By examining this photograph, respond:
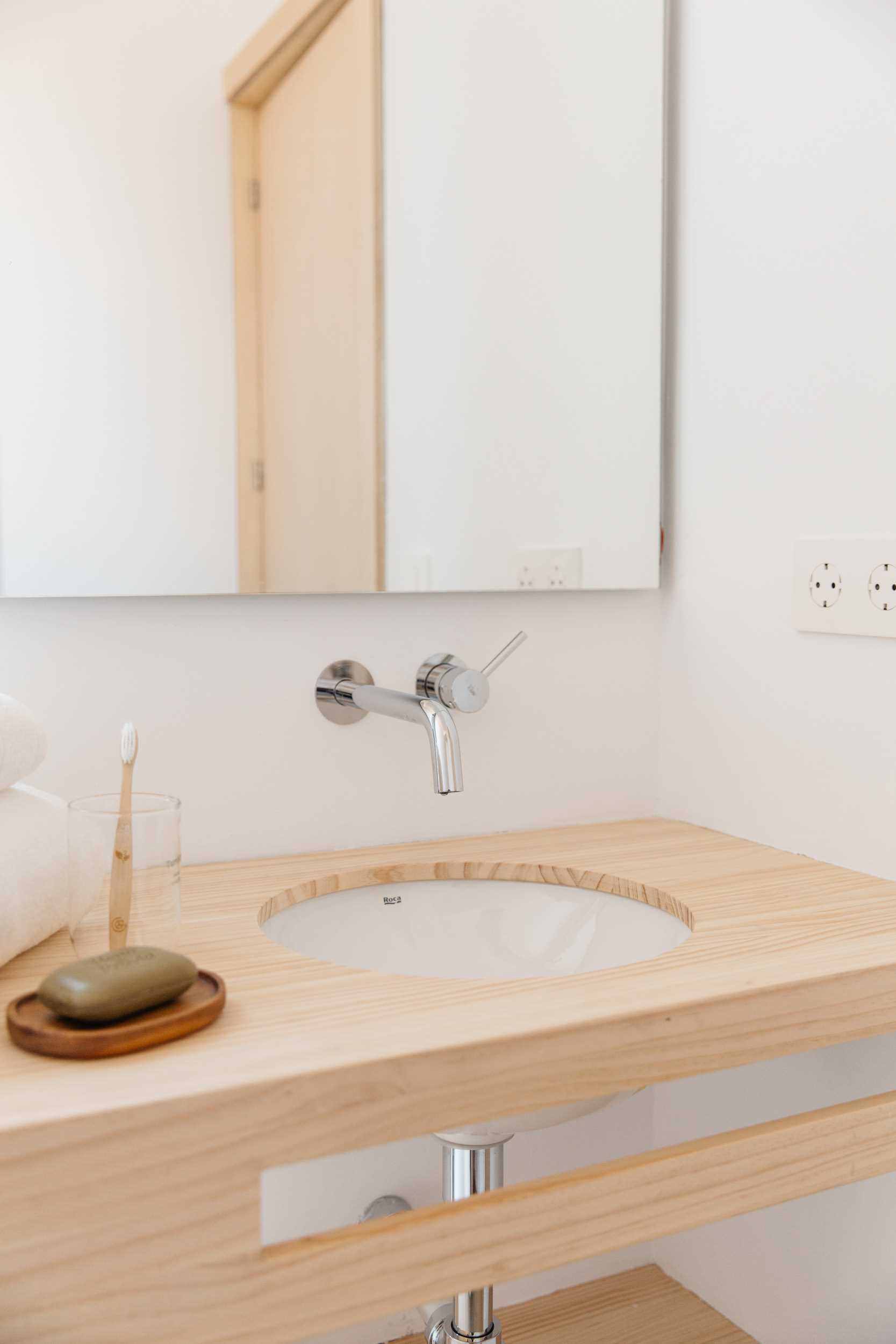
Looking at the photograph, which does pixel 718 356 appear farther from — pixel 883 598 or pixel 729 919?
pixel 729 919

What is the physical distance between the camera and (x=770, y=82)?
1098mm

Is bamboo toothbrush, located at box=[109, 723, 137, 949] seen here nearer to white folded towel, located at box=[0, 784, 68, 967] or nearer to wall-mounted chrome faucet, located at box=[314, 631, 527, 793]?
white folded towel, located at box=[0, 784, 68, 967]

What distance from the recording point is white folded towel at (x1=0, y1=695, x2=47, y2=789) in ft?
2.48

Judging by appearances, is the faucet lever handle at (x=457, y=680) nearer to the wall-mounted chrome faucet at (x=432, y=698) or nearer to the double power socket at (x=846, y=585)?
the wall-mounted chrome faucet at (x=432, y=698)

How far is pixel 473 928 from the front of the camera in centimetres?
106

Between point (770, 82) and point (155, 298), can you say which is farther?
point (770, 82)

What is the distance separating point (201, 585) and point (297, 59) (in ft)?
1.65

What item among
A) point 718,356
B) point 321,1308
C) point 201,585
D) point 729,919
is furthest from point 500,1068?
point 718,356

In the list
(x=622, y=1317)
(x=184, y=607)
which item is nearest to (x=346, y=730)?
(x=184, y=607)

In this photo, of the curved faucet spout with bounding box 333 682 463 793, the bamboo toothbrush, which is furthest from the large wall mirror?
the bamboo toothbrush

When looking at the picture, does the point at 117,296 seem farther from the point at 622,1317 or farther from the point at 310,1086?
the point at 622,1317

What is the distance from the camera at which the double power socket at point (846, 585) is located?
98 cm

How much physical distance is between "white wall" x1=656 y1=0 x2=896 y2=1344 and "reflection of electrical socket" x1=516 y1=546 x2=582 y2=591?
0.42 ft

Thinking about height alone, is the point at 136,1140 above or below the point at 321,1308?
above
